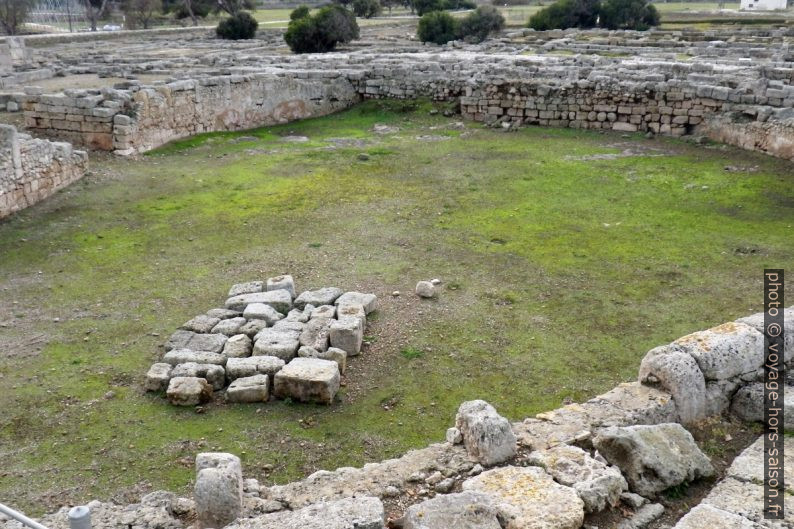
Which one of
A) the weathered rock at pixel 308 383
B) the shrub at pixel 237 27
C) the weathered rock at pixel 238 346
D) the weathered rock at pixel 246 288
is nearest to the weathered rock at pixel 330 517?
the weathered rock at pixel 308 383

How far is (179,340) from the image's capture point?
8.17 m

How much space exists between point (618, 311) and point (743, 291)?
1942mm

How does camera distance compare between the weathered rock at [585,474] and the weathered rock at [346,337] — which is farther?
the weathered rock at [346,337]

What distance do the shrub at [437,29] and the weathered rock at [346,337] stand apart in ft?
88.0

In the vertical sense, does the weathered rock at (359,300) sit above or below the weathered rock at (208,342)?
above

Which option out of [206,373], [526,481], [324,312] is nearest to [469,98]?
[324,312]

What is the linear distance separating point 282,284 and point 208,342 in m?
1.61

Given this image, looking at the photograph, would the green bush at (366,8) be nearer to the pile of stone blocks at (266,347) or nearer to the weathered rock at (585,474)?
the pile of stone blocks at (266,347)

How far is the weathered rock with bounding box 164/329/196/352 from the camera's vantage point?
26.5 feet

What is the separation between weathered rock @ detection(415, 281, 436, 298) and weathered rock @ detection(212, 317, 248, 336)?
234 centimetres

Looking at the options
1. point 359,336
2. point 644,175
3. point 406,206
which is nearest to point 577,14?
point 644,175

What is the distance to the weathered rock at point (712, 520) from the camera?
14.6ft

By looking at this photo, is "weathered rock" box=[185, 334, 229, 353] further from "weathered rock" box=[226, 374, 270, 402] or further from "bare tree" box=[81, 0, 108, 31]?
"bare tree" box=[81, 0, 108, 31]

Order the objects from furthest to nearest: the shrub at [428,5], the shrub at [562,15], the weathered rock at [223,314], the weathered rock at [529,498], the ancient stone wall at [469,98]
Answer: the shrub at [428,5] → the shrub at [562,15] → the ancient stone wall at [469,98] → the weathered rock at [223,314] → the weathered rock at [529,498]
